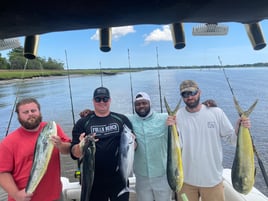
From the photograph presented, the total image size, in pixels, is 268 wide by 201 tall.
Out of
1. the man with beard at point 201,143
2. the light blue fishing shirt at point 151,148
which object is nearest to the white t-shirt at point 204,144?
the man with beard at point 201,143

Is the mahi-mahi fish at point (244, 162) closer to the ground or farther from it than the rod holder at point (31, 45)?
closer to the ground

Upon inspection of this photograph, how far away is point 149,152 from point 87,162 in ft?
2.57

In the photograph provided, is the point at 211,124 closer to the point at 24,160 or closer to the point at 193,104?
the point at 193,104

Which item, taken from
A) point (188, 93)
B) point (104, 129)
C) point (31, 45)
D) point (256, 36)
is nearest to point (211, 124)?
point (188, 93)

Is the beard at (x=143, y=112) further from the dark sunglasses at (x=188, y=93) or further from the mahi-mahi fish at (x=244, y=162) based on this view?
the mahi-mahi fish at (x=244, y=162)

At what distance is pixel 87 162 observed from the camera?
93.7 inches

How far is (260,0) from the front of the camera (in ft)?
3.20

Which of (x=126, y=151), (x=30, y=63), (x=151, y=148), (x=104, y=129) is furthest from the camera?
Result: (x=30, y=63)

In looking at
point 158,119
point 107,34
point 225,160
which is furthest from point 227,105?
point 107,34

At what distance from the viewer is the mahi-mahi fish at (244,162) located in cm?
234

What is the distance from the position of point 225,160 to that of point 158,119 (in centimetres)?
802

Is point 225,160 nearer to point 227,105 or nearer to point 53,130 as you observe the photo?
point 53,130

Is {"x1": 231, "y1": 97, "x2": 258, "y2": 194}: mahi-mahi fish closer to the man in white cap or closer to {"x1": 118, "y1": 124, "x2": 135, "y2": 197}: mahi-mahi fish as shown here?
the man in white cap

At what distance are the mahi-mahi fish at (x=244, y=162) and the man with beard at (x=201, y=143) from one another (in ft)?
1.22
